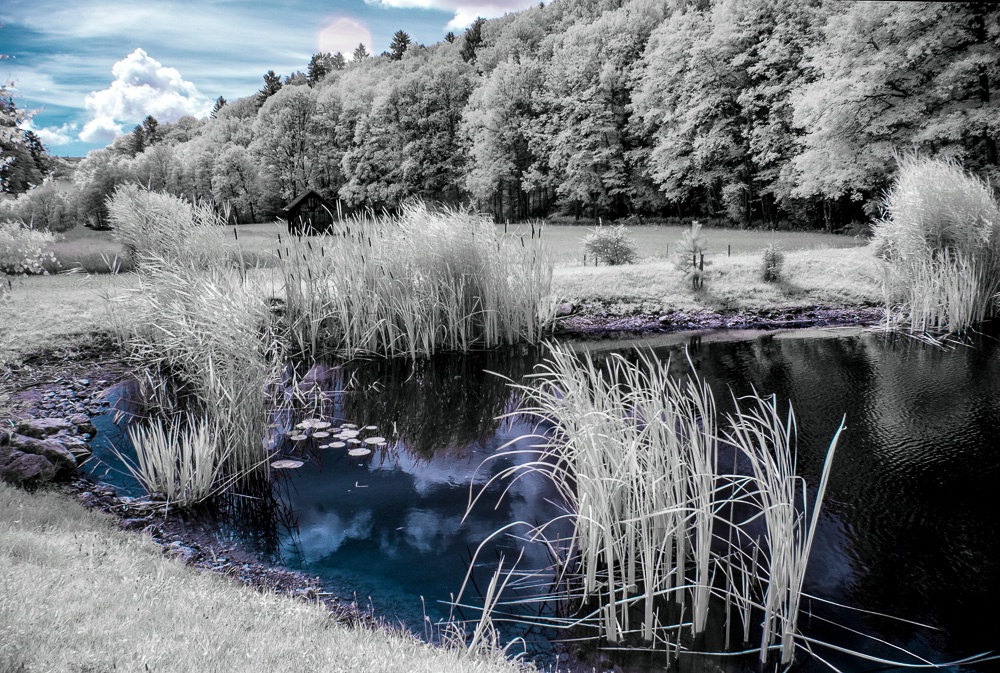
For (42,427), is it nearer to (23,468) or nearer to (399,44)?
(23,468)

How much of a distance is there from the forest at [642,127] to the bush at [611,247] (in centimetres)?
607

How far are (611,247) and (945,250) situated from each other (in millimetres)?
7223

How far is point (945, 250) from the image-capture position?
33.3 ft

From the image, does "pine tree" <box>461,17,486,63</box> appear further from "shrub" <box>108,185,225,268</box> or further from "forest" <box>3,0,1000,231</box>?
"shrub" <box>108,185,225,268</box>

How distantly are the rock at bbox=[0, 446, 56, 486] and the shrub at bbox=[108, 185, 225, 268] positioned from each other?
276 centimetres

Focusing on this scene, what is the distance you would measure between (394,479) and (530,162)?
35.2 meters

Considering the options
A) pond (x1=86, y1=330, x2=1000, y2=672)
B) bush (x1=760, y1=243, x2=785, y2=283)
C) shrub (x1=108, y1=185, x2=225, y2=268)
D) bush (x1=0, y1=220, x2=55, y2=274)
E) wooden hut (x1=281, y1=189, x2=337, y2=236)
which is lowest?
pond (x1=86, y1=330, x2=1000, y2=672)

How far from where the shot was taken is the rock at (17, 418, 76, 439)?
576cm

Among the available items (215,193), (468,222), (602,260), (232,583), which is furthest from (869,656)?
(215,193)

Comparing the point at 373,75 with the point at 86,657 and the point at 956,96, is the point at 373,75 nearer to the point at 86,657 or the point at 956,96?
the point at 956,96

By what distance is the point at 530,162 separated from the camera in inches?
1518

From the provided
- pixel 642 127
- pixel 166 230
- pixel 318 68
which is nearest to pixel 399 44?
pixel 318 68

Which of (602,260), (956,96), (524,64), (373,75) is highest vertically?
(373,75)

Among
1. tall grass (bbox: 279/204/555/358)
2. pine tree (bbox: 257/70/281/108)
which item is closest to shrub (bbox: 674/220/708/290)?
tall grass (bbox: 279/204/555/358)
